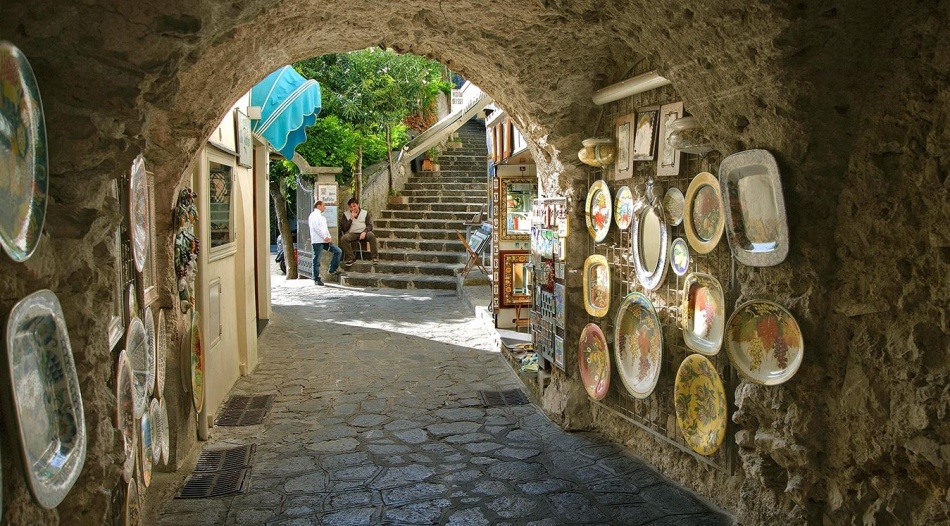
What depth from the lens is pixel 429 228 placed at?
58.9 ft

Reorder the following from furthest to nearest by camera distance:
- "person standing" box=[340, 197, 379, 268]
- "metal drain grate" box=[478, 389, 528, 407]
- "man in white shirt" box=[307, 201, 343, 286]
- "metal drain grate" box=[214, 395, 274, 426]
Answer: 1. "person standing" box=[340, 197, 379, 268]
2. "man in white shirt" box=[307, 201, 343, 286]
3. "metal drain grate" box=[478, 389, 528, 407]
4. "metal drain grate" box=[214, 395, 274, 426]

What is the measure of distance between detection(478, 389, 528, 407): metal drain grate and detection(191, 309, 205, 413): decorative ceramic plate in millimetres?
2615

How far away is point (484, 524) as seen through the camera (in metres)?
4.22

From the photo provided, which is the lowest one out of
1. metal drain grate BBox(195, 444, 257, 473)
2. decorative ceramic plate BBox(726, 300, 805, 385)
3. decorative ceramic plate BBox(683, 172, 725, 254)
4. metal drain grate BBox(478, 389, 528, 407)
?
metal drain grate BBox(478, 389, 528, 407)

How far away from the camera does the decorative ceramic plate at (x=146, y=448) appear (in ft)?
12.3

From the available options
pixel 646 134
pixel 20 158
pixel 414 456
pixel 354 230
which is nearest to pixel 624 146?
pixel 646 134

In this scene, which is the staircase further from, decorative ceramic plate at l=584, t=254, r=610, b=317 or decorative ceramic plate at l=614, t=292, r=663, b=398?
decorative ceramic plate at l=614, t=292, r=663, b=398

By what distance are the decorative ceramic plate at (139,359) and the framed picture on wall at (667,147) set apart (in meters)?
3.18

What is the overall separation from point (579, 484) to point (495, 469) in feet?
2.06

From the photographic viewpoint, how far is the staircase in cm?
1550

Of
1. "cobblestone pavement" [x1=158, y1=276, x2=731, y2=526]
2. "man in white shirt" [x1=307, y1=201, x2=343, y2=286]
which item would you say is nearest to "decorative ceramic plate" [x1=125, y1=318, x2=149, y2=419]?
"cobblestone pavement" [x1=158, y1=276, x2=731, y2=526]

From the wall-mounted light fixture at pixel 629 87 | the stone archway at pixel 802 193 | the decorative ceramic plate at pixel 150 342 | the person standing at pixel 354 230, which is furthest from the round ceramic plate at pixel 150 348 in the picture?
the person standing at pixel 354 230

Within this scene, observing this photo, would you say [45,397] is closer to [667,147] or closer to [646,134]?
[667,147]

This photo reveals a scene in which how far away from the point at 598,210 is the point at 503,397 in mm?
2321
